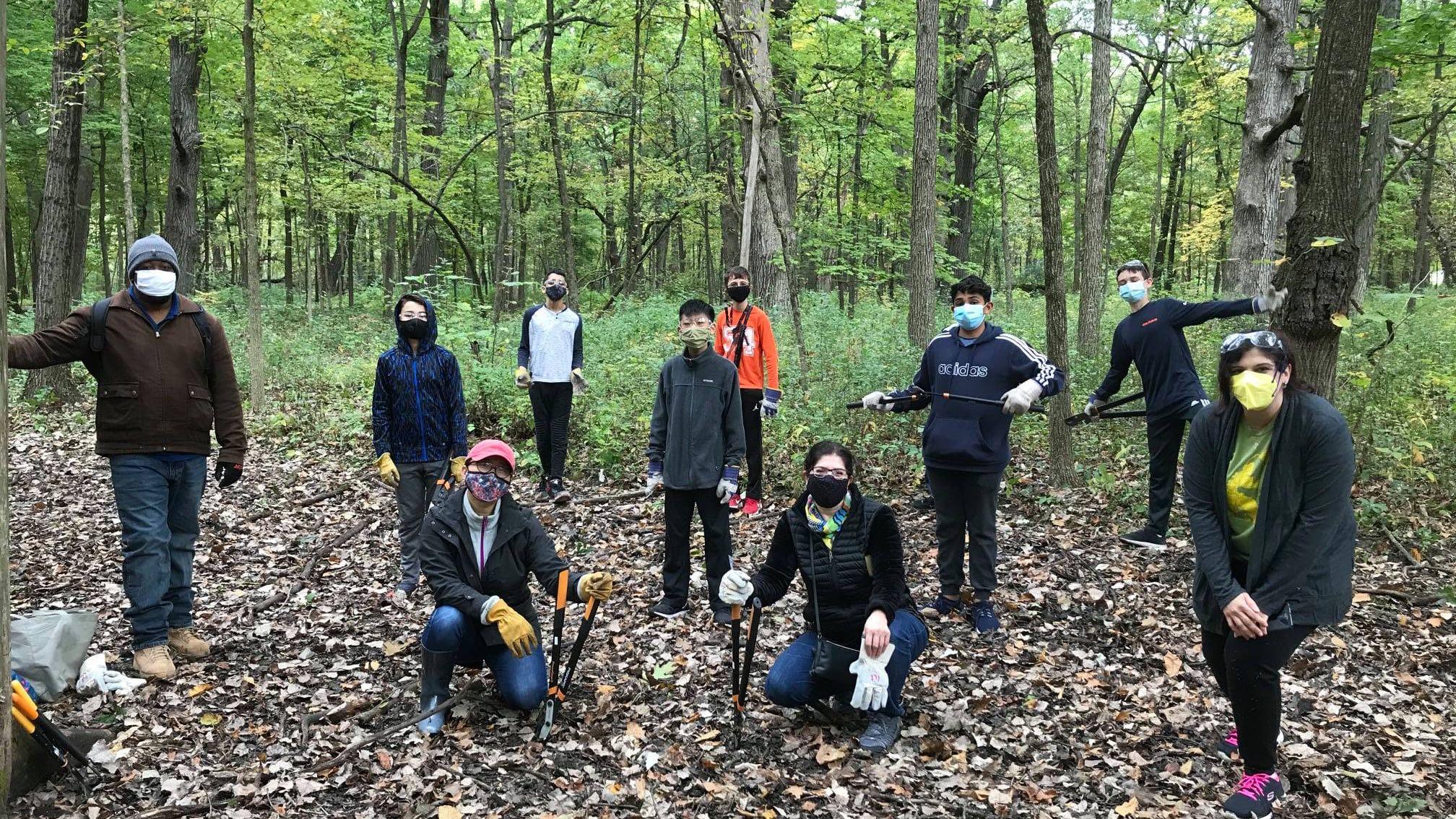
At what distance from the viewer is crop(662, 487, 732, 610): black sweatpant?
5.48m

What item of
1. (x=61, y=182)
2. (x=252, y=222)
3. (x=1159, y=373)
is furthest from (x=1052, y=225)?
(x=61, y=182)

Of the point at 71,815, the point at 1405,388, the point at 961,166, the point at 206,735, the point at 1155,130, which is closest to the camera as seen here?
the point at 71,815

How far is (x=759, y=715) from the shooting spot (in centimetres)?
438

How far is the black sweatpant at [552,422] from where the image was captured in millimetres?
7914

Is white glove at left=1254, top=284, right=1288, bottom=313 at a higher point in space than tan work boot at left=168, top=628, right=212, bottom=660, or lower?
higher

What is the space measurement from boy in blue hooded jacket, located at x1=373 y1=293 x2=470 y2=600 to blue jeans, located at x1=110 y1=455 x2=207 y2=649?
1191 millimetres

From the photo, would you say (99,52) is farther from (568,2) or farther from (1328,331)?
(1328,331)

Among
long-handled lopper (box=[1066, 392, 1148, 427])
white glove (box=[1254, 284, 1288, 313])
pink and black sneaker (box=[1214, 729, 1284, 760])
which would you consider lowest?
pink and black sneaker (box=[1214, 729, 1284, 760])

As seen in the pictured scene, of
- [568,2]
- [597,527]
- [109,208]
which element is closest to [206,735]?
[597,527]

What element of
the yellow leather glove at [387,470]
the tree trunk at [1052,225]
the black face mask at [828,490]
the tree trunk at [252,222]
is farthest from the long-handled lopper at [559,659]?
the tree trunk at [252,222]

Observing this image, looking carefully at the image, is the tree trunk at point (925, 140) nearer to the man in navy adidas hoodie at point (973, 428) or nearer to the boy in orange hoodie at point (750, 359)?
the boy in orange hoodie at point (750, 359)

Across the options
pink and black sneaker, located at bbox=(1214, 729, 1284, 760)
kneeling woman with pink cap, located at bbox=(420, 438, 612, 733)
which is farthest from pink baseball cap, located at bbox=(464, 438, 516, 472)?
pink and black sneaker, located at bbox=(1214, 729, 1284, 760)

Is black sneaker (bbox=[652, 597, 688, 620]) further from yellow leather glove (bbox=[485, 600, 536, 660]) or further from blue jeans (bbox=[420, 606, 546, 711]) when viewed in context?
yellow leather glove (bbox=[485, 600, 536, 660])

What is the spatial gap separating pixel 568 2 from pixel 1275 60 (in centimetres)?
1606
